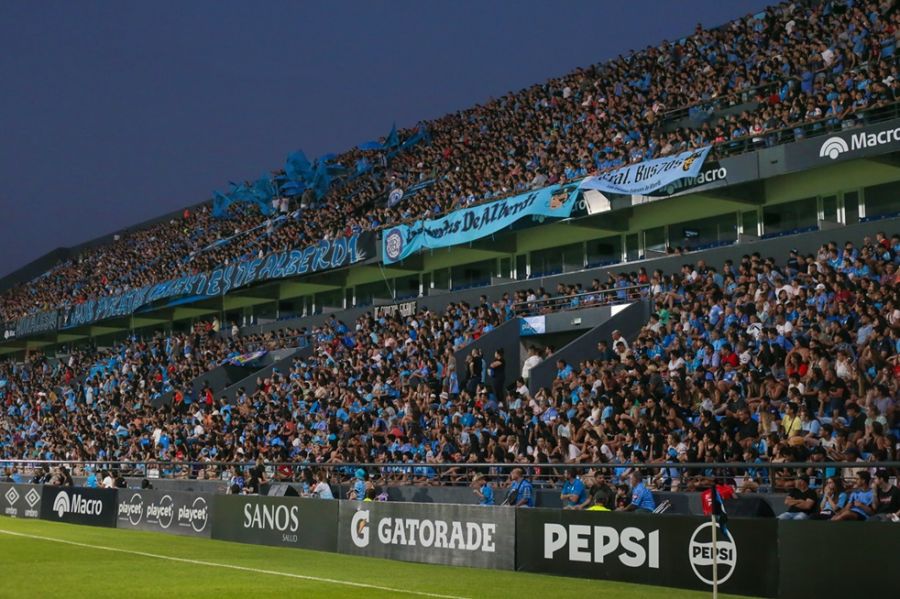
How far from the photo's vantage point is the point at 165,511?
976 inches

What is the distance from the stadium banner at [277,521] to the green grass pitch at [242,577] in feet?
2.05

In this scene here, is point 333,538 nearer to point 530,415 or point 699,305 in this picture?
point 530,415

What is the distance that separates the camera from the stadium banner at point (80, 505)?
88.1 feet

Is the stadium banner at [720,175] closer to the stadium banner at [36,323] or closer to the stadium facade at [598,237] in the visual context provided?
the stadium facade at [598,237]

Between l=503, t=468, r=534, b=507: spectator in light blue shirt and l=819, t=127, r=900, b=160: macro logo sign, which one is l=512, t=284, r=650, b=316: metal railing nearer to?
l=819, t=127, r=900, b=160: macro logo sign

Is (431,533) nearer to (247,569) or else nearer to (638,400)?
(247,569)

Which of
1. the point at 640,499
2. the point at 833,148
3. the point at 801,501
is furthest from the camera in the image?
the point at 833,148

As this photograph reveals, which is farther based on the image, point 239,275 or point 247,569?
point 239,275

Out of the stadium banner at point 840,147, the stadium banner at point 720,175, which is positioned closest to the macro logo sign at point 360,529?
the stadium banner at point 720,175

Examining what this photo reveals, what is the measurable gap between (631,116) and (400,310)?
10.4 metres

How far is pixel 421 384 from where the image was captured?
27578mm

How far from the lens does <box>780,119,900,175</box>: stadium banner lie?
21.6 m

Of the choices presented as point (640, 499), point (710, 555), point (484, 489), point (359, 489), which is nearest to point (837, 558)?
point (710, 555)

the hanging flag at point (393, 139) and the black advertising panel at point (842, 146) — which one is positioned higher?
the hanging flag at point (393, 139)
